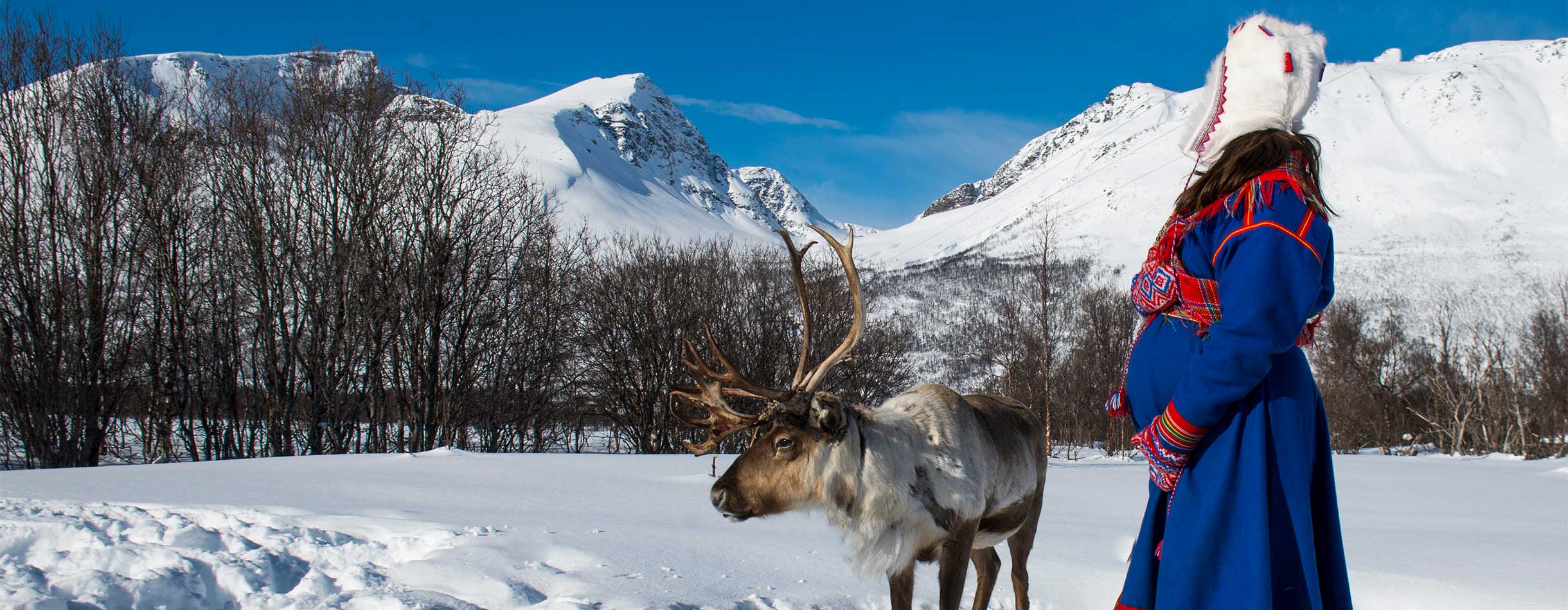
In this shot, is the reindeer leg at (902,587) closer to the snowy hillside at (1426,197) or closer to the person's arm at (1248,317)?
the person's arm at (1248,317)

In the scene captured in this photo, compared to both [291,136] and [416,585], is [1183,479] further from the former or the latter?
A: [291,136]

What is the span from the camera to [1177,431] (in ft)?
7.00

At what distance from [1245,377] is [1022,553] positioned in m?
2.50

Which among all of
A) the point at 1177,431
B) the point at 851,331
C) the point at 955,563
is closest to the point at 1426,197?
the point at 851,331

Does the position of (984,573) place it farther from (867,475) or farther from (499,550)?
(499,550)

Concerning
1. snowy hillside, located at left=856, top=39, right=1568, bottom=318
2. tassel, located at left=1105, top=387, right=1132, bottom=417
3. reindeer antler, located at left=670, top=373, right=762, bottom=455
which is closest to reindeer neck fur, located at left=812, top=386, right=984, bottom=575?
reindeer antler, located at left=670, top=373, right=762, bottom=455

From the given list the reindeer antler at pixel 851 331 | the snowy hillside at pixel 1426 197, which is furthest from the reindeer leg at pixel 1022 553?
the snowy hillside at pixel 1426 197

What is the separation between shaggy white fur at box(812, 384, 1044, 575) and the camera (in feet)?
11.4

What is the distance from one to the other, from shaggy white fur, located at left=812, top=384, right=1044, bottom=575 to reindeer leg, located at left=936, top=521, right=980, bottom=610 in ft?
0.16

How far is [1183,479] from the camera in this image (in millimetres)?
2213

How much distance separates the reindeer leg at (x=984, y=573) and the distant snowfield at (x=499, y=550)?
31 cm

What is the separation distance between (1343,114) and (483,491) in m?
220

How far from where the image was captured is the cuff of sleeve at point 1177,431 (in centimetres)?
211

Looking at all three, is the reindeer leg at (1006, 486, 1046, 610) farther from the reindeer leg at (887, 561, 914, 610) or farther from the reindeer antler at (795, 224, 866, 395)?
the reindeer antler at (795, 224, 866, 395)
